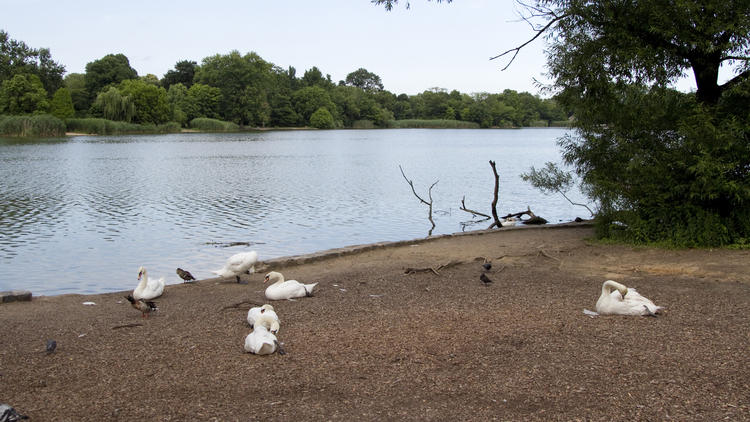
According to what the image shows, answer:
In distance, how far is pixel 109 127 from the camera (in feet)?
311

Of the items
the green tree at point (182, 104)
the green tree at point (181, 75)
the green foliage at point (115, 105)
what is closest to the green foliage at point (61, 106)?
the green foliage at point (115, 105)

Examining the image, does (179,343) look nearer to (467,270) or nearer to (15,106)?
(467,270)

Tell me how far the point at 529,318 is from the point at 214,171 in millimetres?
36360

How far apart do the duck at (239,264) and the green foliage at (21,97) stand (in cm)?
9555

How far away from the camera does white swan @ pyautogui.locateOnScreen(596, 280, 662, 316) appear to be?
748 cm

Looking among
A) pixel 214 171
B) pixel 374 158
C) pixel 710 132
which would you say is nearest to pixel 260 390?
pixel 710 132

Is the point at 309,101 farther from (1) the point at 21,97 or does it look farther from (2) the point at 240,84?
(1) the point at 21,97

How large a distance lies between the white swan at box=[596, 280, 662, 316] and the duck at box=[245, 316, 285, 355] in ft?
13.5

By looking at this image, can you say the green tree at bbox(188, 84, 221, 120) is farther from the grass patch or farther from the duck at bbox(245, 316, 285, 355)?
the duck at bbox(245, 316, 285, 355)

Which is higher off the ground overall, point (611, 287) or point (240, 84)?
point (240, 84)

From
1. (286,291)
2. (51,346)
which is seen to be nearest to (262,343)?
(51,346)

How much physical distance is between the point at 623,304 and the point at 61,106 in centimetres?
10678

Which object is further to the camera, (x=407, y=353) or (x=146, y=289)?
(x=146, y=289)

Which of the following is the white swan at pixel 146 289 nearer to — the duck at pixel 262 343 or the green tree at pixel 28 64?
the duck at pixel 262 343
